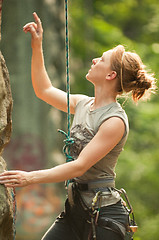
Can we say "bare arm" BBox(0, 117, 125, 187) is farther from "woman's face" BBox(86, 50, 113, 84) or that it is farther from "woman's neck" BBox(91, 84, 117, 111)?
"woman's face" BBox(86, 50, 113, 84)

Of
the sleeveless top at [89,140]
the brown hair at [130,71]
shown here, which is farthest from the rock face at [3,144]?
the brown hair at [130,71]

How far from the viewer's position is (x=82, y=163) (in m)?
2.63

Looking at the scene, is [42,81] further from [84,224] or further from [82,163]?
[84,224]

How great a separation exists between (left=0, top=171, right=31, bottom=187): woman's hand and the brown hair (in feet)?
2.89

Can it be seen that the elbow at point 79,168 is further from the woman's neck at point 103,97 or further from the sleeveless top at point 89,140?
the woman's neck at point 103,97

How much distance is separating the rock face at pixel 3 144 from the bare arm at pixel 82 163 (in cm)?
16

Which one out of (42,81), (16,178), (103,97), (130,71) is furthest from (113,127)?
(42,81)

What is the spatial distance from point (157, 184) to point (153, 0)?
428 centimetres

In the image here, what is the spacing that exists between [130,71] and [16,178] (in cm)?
99

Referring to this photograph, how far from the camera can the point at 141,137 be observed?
392 inches

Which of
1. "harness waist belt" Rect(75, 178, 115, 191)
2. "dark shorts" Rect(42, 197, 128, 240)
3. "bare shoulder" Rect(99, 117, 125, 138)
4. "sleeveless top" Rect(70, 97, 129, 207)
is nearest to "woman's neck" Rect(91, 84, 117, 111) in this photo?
"sleeveless top" Rect(70, 97, 129, 207)

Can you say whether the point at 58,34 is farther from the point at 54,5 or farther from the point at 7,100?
the point at 7,100

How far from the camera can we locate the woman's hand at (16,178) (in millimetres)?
2512

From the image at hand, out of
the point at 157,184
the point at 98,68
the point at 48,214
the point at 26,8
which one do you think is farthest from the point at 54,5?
the point at 98,68
